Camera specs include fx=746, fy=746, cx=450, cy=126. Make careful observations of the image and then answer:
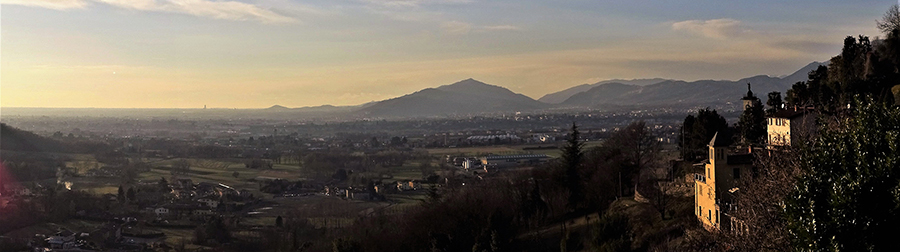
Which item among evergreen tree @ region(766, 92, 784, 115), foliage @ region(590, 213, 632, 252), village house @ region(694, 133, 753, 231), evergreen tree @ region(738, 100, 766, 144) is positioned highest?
evergreen tree @ region(766, 92, 784, 115)

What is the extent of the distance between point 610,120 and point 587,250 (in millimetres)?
109996

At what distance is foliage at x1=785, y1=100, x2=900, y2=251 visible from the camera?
9.20 meters

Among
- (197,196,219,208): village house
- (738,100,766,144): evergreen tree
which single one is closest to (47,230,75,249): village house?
(197,196,219,208): village house

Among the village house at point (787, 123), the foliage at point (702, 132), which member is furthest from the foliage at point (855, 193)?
the foliage at point (702, 132)

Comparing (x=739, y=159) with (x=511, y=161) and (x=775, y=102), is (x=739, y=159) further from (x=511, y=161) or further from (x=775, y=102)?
(x=511, y=161)

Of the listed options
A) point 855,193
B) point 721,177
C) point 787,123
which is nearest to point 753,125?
point 787,123

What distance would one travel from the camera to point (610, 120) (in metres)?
130

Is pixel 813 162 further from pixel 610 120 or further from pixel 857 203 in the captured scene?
pixel 610 120

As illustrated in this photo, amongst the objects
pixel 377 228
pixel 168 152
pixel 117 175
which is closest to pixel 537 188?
pixel 377 228

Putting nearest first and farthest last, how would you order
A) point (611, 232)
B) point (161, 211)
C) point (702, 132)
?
point (611, 232) < point (702, 132) < point (161, 211)

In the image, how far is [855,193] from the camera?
9195mm

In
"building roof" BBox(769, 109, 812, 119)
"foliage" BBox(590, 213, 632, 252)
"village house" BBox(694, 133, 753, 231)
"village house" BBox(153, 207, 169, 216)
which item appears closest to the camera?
"village house" BBox(694, 133, 753, 231)

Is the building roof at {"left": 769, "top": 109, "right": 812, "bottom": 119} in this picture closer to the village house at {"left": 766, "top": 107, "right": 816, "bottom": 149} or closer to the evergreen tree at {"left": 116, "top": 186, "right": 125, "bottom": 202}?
the village house at {"left": 766, "top": 107, "right": 816, "bottom": 149}

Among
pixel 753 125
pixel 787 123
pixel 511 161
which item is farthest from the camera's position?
pixel 511 161
